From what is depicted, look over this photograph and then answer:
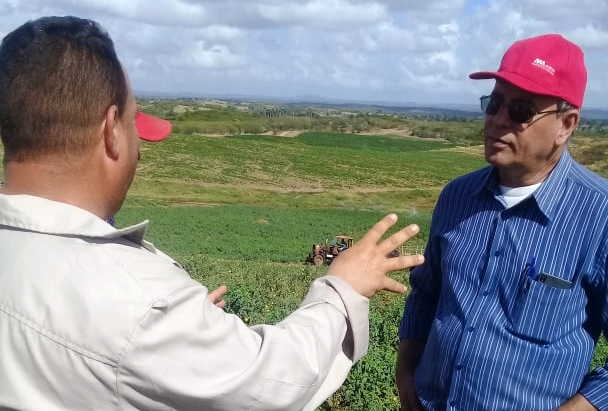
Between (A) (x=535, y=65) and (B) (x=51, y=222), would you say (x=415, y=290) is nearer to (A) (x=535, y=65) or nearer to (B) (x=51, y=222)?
(A) (x=535, y=65)

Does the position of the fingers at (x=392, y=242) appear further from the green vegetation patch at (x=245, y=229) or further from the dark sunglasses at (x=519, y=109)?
the green vegetation patch at (x=245, y=229)

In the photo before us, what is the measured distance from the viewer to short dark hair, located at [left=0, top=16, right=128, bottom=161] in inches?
57.1

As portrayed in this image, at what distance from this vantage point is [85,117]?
1473mm

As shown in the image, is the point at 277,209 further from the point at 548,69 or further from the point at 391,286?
the point at 391,286

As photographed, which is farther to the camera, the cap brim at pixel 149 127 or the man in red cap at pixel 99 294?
the cap brim at pixel 149 127

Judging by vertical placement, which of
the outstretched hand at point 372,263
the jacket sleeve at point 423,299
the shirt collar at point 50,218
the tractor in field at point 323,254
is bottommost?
the tractor in field at point 323,254

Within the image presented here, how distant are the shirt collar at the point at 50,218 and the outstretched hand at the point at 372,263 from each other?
59 centimetres

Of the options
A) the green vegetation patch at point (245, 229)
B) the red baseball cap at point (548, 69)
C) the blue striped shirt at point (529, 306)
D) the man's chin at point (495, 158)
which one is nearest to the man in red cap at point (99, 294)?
the blue striped shirt at point (529, 306)

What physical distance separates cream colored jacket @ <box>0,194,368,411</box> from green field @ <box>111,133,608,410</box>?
3.74 metres

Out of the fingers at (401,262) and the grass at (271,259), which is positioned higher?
the fingers at (401,262)

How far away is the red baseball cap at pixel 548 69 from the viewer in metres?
2.29

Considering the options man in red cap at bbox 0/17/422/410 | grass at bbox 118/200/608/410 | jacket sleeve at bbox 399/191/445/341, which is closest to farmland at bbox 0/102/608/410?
grass at bbox 118/200/608/410

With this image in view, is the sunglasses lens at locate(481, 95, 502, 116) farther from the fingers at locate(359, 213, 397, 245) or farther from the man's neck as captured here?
the man's neck

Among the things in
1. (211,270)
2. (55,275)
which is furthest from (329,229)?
(55,275)
